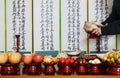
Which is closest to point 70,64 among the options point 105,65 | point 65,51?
point 105,65

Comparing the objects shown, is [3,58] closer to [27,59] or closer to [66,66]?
[27,59]

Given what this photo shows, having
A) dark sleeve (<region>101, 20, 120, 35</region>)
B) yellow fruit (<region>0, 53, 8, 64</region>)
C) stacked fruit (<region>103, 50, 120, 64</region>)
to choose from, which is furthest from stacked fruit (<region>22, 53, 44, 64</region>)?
dark sleeve (<region>101, 20, 120, 35</region>)

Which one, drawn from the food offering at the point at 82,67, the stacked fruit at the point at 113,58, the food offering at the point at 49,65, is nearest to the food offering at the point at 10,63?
the food offering at the point at 49,65

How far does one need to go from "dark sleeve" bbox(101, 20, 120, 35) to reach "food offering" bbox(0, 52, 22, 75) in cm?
71

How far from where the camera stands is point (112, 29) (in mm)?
2123

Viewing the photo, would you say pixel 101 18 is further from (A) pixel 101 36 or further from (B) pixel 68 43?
(B) pixel 68 43

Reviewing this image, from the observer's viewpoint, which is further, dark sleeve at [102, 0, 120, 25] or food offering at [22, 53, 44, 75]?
dark sleeve at [102, 0, 120, 25]

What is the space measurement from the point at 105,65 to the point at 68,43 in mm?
572

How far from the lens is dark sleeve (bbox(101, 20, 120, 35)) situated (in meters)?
2.10

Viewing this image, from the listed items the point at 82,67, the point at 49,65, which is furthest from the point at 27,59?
the point at 82,67

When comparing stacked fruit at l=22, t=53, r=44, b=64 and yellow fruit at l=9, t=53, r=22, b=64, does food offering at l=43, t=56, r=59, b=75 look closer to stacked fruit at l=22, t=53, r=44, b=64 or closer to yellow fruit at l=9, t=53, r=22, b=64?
stacked fruit at l=22, t=53, r=44, b=64

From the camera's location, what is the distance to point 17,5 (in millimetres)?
2295

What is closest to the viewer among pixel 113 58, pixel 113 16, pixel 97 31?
pixel 113 58

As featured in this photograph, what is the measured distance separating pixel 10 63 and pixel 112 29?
0.82 m
